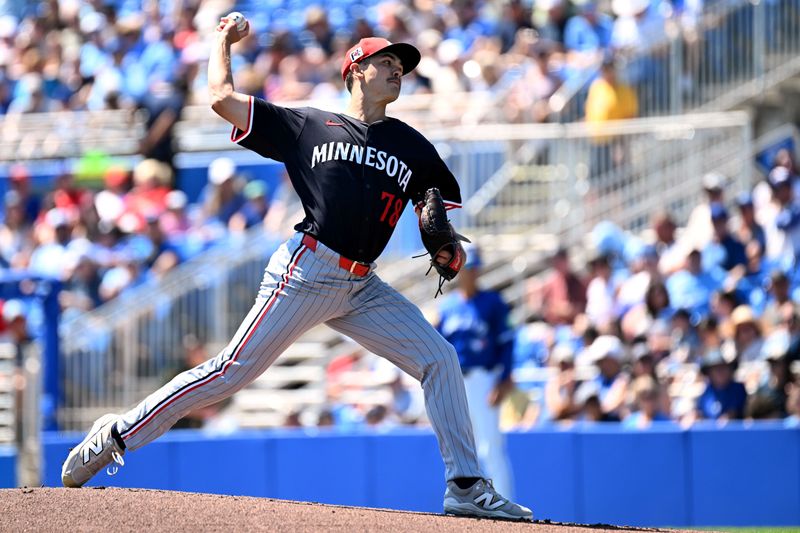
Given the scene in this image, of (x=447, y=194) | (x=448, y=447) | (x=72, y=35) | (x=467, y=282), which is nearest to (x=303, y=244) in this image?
(x=447, y=194)

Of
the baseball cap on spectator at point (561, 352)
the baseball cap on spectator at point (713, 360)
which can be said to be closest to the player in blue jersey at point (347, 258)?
the baseball cap on spectator at point (713, 360)

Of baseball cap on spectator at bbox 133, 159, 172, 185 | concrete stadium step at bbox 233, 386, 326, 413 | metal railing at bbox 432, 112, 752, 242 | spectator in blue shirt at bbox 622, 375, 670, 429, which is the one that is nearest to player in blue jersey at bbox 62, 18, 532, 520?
spectator in blue shirt at bbox 622, 375, 670, 429

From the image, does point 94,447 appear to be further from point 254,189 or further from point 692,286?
point 254,189

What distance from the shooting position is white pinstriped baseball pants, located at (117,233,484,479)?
19.3 feet


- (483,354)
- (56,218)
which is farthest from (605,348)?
(56,218)

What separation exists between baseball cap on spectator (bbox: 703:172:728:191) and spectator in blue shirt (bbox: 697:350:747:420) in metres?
2.26

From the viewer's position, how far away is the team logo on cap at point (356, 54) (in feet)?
19.9

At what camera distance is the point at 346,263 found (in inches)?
232

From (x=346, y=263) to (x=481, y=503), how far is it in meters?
1.25

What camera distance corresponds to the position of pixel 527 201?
1370 centimetres

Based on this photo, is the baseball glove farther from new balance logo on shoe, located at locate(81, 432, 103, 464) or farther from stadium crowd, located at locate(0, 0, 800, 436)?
stadium crowd, located at locate(0, 0, 800, 436)

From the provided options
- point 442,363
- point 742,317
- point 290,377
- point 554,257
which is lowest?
point 442,363

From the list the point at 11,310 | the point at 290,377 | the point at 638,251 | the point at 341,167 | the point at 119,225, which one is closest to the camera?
the point at 341,167

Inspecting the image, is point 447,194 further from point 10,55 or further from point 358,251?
point 10,55
